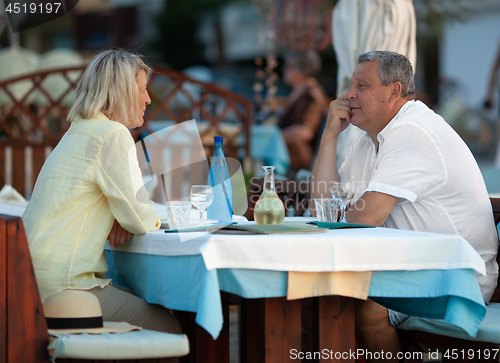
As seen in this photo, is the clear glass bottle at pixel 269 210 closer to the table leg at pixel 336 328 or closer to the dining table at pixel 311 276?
the dining table at pixel 311 276

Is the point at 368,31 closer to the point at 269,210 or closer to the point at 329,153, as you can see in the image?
the point at 329,153

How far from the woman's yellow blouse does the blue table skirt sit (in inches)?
6.2

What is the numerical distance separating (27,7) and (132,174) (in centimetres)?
476

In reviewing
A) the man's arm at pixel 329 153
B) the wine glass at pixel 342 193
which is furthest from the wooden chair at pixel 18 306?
the man's arm at pixel 329 153

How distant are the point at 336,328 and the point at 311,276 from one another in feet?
0.73

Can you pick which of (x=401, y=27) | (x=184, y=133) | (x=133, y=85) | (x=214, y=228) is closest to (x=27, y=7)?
(x=184, y=133)

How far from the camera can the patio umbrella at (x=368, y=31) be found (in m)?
3.80

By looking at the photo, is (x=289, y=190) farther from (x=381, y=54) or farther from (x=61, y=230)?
(x=61, y=230)

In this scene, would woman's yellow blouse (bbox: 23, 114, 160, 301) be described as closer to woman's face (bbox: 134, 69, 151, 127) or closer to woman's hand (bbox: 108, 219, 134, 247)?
woman's hand (bbox: 108, 219, 134, 247)

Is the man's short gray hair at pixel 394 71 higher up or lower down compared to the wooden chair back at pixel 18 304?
higher up

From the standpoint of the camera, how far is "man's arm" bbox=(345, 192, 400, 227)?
2184 millimetres

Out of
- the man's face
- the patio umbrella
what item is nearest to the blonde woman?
the man's face

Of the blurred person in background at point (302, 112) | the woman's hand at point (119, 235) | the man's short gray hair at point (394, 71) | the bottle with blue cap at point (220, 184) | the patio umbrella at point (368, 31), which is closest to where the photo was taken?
the woman's hand at point (119, 235)

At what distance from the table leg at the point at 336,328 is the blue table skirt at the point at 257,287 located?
110 mm
